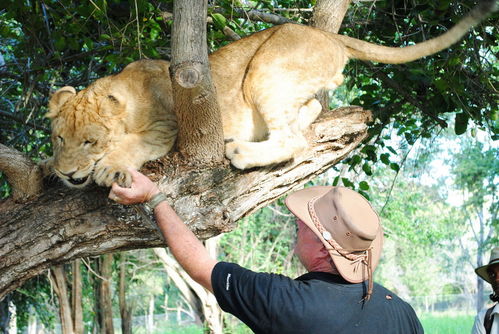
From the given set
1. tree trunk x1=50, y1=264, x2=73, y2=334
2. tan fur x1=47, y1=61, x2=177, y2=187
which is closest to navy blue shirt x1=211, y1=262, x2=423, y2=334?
tan fur x1=47, y1=61, x2=177, y2=187

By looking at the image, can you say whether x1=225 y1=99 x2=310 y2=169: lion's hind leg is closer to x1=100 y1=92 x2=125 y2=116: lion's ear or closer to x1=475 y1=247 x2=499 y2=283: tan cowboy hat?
x1=100 y1=92 x2=125 y2=116: lion's ear

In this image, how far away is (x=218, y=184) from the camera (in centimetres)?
300

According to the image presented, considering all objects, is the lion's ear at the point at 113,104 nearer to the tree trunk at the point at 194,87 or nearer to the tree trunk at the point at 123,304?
the tree trunk at the point at 194,87

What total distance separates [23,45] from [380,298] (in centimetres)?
437

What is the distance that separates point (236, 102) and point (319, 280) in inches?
68.4

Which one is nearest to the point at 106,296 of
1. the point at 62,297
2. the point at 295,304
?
the point at 62,297

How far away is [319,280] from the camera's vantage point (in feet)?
6.86

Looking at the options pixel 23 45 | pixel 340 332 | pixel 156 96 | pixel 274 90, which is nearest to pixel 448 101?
pixel 274 90

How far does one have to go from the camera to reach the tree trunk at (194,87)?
8.48 ft

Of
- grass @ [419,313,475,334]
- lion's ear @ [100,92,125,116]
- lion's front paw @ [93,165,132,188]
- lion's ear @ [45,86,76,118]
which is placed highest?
lion's ear @ [45,86,76,118]

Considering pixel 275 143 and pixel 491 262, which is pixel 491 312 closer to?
pixel 491 262

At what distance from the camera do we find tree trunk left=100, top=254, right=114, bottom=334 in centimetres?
848

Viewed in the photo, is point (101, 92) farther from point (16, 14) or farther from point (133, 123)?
point (16, 14)

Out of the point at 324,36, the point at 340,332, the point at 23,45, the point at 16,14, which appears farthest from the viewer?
the point at 23,45
